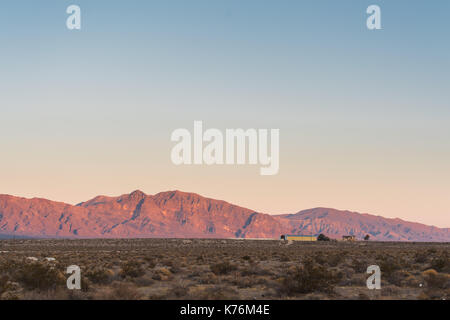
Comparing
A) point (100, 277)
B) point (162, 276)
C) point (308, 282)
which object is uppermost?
point (308, 282)

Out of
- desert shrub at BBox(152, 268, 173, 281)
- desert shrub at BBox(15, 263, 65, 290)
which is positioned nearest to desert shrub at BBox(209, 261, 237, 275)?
desert shrub at BBox(152, 268, 173, 281)

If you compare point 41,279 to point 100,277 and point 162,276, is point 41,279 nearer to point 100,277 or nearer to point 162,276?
point 100,277

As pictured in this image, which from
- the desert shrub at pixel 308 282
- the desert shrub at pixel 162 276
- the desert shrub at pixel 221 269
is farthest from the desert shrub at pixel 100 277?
the desert shrub at pixel 308 282

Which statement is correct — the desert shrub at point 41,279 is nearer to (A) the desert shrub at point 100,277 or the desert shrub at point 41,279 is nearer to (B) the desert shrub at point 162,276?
(A) the desert shrub at point 100,277

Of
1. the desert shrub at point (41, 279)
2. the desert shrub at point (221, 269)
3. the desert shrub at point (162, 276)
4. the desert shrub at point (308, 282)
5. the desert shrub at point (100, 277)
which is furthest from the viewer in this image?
the desert shrub at point (221, 269)

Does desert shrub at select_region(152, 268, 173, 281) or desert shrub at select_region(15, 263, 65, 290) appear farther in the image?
desert shrub at select_region(152, 268, 173, 281)

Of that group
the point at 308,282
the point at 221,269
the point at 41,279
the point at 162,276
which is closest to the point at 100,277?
the point at 41,279

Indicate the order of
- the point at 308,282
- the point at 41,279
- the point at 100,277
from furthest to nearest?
the point at 100,277, the point at 41,279, the point at 308,282

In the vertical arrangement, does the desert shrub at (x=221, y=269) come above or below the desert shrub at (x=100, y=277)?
below

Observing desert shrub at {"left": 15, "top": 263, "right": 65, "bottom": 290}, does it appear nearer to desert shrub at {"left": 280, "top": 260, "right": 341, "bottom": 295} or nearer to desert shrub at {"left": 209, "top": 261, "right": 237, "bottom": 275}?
desert shrub at {"left": 280, "top": 260, "right": 341, "bottom": 295}
